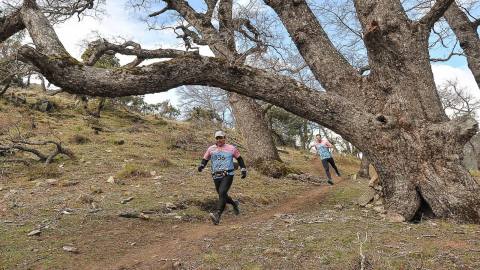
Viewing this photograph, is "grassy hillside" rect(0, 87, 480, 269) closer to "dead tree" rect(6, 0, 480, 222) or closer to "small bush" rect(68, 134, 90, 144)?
"dead tree" rect(6, 0, 480, 222)

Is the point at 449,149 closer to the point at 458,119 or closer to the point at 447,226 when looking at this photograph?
the point at 458,119

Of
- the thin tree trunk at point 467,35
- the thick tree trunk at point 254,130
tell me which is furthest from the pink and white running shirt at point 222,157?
the thin tree trunk at point 467,35

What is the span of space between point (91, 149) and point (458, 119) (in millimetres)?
12127

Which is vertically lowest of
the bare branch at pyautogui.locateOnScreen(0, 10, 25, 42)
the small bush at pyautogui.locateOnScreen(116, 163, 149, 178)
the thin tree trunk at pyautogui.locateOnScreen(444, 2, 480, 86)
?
the small bush at pyautogui.locateOnScreen(116, 163, 149, 178)

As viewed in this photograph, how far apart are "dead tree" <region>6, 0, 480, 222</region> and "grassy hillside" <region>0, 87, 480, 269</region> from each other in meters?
0.68

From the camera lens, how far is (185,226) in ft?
25.1

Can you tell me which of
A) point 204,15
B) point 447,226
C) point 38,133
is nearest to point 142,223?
point 447,226

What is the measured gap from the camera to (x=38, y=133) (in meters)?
18.4

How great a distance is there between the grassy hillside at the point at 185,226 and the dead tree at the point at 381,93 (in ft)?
2.23

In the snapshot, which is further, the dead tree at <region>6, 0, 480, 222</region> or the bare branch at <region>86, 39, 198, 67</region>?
the bare branch at <region>86, 39, 198, 67</region>

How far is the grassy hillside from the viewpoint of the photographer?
17.1ft

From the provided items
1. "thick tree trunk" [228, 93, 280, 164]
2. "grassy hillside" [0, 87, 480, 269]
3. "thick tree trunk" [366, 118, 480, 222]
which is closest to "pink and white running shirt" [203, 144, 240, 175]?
"grassy hillside" [0, 87, 480, 269]

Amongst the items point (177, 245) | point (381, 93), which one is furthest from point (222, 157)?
point (381, 93)

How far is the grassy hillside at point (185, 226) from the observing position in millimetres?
5199
